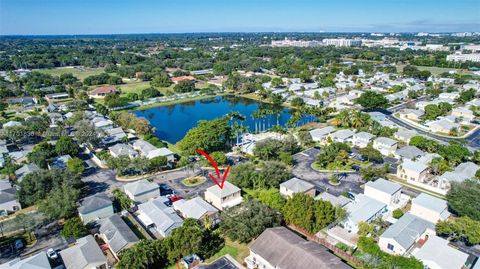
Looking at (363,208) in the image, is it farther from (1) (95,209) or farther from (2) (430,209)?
(1) (95,209)

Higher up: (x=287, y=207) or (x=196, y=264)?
(x=287, y=207)

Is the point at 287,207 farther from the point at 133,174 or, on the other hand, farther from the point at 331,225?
the point at 133,174

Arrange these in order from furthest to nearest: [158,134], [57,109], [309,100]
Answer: [309,100]
[57,109]
[158,134]

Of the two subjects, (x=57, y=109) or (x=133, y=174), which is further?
(x=57, y=109)

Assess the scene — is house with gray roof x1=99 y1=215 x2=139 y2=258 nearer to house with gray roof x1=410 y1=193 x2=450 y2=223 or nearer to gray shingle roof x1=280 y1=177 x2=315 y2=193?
gray shingle roof x1=280 y1=177 x2=315 y2=193

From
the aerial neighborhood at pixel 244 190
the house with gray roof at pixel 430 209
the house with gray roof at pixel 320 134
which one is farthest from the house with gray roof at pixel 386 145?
the house with gray roof at pixel 430 209

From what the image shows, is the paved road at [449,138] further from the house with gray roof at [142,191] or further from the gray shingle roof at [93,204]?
the gray shingle roof at [93,204]

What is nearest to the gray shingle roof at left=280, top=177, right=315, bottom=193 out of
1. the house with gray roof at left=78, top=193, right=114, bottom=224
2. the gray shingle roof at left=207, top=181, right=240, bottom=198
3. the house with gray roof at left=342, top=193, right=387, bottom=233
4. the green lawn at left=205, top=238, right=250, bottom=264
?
the house with gray roof at left=342, top=193, right=387, bottom=233

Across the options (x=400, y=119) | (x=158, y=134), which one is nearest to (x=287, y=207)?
(x=158, y=134)
